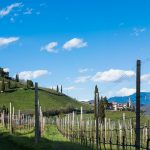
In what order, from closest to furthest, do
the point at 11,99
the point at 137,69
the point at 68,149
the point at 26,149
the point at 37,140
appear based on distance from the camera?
the point at 137,69
the point at 68,149
the point at 26,149
the point at 37,140
the point at 11,99

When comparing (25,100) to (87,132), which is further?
(25,100)

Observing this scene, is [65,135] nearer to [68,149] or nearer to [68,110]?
[68,149]

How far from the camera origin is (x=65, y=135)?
47.0 meters

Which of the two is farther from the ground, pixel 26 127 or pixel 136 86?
pixel 136 86

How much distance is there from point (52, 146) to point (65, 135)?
2163cm

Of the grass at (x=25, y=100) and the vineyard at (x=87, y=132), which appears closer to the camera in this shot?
the vineyard at (x=87, y=132)

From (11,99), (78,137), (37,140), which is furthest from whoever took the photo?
(11,99)

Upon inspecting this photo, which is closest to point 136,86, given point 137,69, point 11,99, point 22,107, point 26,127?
point 137,69

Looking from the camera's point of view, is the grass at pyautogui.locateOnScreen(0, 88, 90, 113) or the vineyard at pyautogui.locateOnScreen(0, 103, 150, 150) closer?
the vineyard at pyautogui.locateOnScreen(0, 103, 150, 150)

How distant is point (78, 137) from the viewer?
43.2 m

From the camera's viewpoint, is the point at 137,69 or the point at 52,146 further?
the point at 52,146

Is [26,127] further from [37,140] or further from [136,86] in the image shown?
[136,86]

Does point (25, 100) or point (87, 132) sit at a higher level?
point (25, 100)

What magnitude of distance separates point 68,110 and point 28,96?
1977cm
